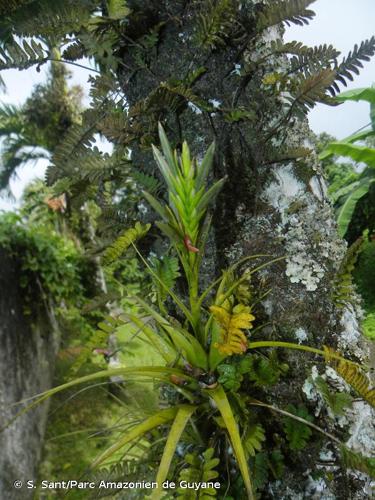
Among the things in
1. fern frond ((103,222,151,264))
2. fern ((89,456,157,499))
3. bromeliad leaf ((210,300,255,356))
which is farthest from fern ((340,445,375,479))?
fern frond ((103,222,151,264))

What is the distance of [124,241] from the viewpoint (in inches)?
39.4

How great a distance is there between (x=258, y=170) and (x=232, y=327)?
0.44 metres

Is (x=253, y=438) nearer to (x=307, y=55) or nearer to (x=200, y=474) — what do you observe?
(x=200, y=474)

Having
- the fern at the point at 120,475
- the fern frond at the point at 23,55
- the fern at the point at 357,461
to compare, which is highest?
the fern frond at the point at 23,55

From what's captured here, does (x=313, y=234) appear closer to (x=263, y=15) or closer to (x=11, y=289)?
(x=263, y=15)

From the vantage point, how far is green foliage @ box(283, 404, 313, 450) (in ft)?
2.62

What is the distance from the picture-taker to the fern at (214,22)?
0.90m

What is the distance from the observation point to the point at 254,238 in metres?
0.97

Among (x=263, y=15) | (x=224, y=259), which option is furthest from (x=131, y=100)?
(x=224, y=259)

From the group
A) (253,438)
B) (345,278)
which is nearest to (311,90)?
(345,278)

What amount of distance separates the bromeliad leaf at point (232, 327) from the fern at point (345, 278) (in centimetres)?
29

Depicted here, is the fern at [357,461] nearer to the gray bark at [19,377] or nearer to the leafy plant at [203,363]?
the leafy plant at [203,363]

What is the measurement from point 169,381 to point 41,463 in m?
3.12

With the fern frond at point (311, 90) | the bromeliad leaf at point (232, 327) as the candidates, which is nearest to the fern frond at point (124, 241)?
the bromeliad leaf at point (232, 327)
